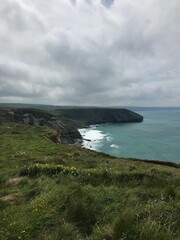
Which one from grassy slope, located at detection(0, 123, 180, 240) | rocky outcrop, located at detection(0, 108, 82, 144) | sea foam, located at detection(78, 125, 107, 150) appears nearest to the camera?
grassy slope, located at detection(0, 123, 180, 240)

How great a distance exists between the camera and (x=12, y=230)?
6605 millimetres

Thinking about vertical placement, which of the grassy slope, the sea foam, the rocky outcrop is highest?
the grassy slope

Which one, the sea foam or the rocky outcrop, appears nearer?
the sea foam

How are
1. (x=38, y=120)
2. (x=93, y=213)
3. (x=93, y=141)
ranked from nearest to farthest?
(x=93, y=213) → (x=93, y=141) → (x=38, y=120)

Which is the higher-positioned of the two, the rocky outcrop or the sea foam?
the rocky outcrop

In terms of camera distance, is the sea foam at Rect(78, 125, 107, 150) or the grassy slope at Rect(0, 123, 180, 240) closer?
the grassy slope at Rect(0, 123, 180, 240)

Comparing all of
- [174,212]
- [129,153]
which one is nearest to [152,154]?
[129,153]

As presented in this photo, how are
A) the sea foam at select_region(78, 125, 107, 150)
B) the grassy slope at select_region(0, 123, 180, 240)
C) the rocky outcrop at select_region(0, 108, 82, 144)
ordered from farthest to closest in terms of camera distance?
the rocky outcrop at select_region(0, 108, 82, 144) → the sea foam at select_region(78, 125, 107, 150) → the grassy slope at select_region(0, 123, 180, 240)

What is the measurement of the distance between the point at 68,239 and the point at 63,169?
25.0 ft

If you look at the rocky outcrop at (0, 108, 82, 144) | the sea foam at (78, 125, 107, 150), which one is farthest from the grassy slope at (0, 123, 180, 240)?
the rocky outcrop at (0, 108, 82, 144)

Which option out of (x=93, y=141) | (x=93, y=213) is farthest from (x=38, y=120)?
(x=93, y=213)

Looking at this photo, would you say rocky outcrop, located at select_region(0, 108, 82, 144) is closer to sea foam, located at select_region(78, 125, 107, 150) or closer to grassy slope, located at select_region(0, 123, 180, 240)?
sea foam, located at select_region(78, 125, 107, 150)

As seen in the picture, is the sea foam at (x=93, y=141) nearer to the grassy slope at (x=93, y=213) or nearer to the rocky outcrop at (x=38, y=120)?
the rocky outcrop at (x=38, y=120)

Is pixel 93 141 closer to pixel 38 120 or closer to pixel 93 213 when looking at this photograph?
pixel 38 120
